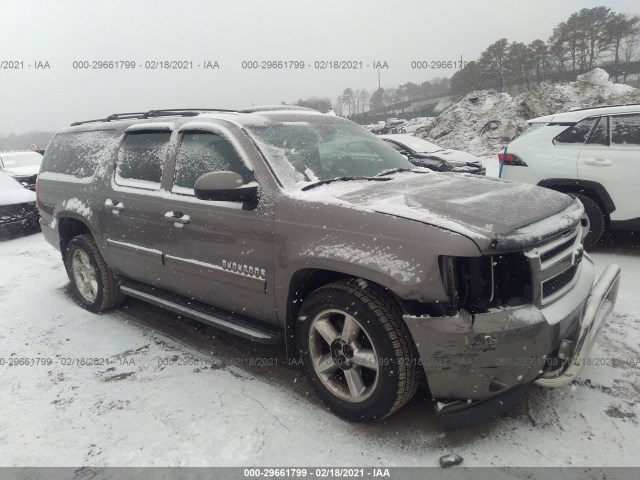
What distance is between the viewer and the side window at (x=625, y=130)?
16.3 feet

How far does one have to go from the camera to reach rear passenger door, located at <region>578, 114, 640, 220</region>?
4.92 m

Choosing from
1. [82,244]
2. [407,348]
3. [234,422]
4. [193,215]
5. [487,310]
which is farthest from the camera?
[82,244]

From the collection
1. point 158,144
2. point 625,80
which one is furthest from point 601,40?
point 158,144

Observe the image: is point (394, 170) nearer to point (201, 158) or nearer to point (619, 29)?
point (201, 158)

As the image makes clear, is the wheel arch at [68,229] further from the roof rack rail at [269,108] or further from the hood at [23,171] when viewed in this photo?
the hood at [23,171]

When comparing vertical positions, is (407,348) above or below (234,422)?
above

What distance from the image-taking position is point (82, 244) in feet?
14.6

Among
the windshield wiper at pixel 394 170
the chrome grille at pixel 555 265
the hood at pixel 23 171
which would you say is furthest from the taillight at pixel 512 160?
the hood at pixel 23 171

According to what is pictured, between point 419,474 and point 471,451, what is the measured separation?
0.33 meters

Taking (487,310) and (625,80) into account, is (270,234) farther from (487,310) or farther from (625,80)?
(625,80)

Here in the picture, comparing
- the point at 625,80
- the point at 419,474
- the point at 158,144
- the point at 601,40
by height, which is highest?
the point at 601,40

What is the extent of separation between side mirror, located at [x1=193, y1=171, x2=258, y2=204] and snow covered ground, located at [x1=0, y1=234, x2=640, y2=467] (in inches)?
50.9

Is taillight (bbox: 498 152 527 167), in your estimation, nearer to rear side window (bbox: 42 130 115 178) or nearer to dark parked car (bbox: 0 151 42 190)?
rear side window (bbox: 42 130 115 178)

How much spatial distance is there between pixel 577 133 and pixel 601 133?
0.24m
